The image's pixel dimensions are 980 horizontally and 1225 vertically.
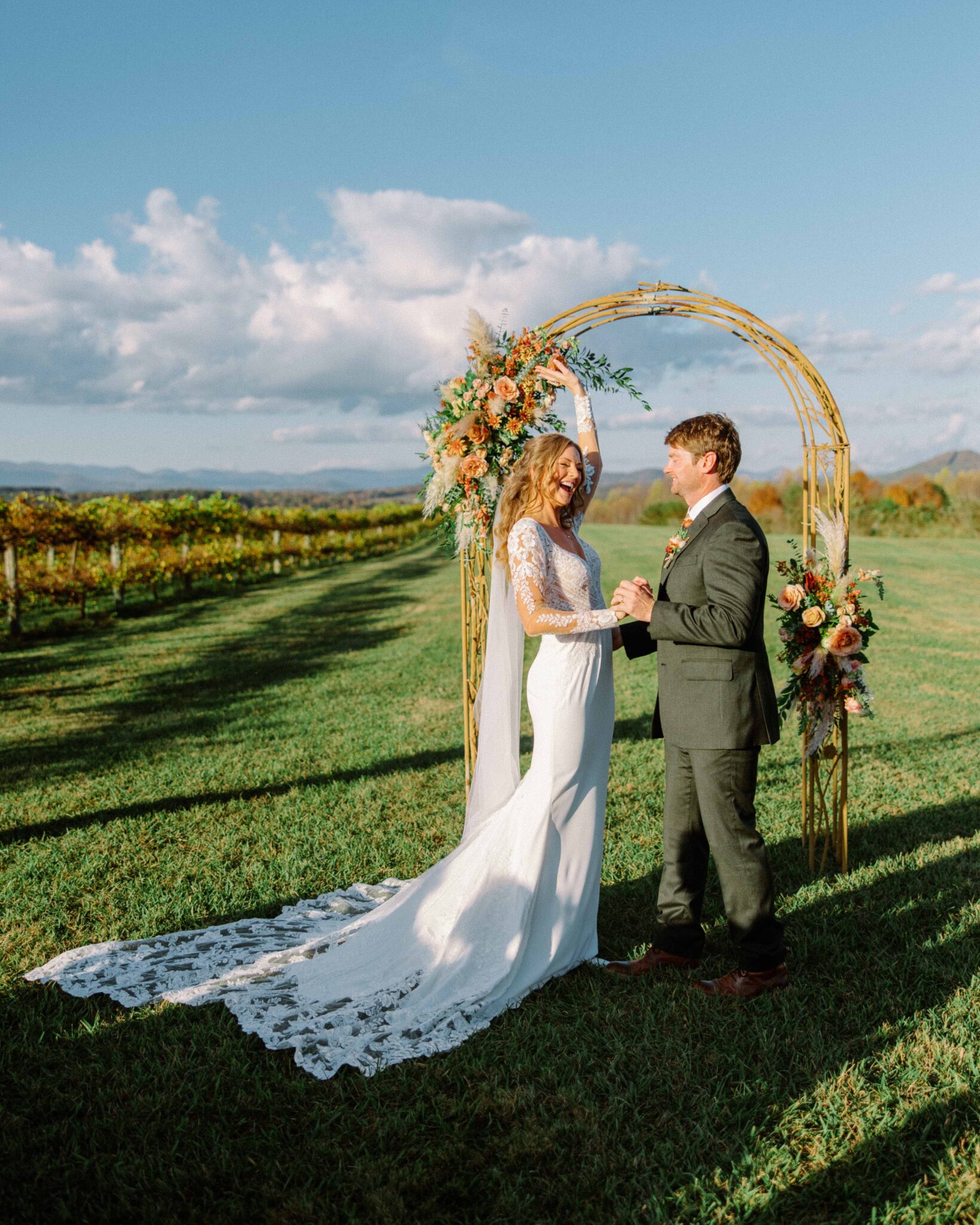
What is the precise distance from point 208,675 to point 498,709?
30.1 feet

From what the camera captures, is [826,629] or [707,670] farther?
[826,629]

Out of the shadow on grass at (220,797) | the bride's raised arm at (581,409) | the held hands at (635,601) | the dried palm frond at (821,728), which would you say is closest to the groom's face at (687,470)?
the held hands at (635,601)

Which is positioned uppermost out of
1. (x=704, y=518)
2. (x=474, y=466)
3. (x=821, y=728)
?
(x=474, y=466)

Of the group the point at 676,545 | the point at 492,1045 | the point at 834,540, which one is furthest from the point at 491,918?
the point at 834,540

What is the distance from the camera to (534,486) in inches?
150

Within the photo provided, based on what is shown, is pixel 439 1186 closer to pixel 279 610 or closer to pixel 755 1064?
pixel 755 1064

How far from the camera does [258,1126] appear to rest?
2816 mm

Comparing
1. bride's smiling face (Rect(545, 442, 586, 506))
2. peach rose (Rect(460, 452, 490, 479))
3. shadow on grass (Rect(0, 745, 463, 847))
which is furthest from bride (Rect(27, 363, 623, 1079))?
shadow on grass (Rect(0, 745, 463, 847))

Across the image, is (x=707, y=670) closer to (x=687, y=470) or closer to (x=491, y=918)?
(x=687, y=470)

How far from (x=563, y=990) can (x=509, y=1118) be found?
2.69ft

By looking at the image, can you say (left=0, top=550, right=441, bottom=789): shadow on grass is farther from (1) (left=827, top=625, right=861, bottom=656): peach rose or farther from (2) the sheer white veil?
(1) (left=827, top=625, right=861, bottom=656): peach rose

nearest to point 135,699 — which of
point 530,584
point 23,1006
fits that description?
point 23,1006

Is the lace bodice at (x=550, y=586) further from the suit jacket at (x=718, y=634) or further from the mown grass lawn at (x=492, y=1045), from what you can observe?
the mown grass lawn at (x=492, y=1045)

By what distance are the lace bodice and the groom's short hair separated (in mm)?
613
